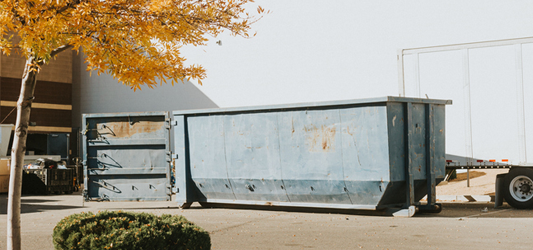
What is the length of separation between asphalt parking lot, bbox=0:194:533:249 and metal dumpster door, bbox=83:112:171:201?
1.59 feet

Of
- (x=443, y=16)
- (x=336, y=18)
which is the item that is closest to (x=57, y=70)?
(x=336, y=18)

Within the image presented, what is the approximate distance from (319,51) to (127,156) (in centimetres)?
1227

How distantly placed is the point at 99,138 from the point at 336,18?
12.8 m

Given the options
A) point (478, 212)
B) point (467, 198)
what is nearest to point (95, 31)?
point (478, 212)

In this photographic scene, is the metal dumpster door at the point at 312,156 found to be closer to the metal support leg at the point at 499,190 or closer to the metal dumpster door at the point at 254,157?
the metal dumpster door at the point at 254,157

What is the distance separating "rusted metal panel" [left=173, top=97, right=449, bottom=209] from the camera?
36.2ft

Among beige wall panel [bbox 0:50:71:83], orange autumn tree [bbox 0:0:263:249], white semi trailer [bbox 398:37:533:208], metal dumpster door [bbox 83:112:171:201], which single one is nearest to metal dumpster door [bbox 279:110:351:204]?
metal dumpster door [bbox 83:112:171:201]

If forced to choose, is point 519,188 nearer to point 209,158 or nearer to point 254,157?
point 254,157

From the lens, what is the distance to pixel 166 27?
19.7 feet

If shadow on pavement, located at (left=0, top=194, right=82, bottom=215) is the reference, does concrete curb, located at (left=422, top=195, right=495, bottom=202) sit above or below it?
below

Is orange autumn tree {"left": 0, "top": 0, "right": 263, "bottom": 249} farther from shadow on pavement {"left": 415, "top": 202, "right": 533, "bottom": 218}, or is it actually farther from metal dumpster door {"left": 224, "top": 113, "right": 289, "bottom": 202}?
shadow on pavement {"left": 415, "top": 202, "right": 533, "bottom": 218}

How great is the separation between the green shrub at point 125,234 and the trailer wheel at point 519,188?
9.12 metres

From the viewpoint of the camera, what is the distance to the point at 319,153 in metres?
11.6

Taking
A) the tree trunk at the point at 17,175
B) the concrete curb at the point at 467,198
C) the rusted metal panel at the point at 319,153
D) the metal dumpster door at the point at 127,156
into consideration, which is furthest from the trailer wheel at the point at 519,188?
the tree trunk at the point at 17,175
